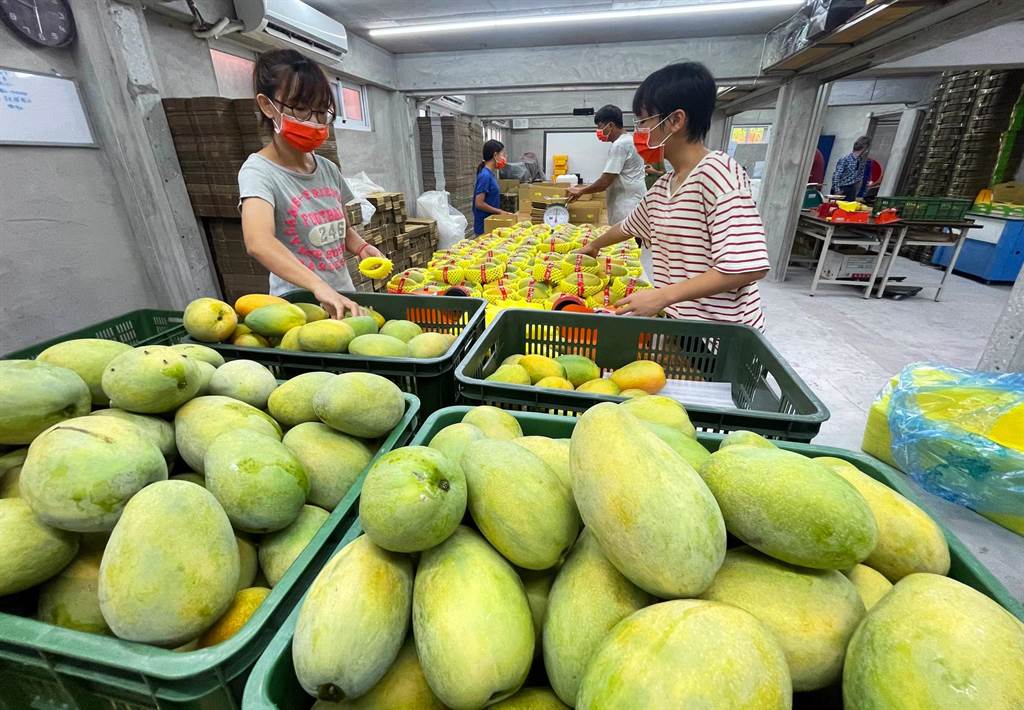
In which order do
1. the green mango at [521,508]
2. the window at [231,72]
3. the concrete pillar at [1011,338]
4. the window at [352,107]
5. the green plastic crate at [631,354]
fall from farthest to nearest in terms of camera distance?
1. the window at [352,107]
2. the window at [231,72]
3. the concrete pillar at [1011,338]
4. the green plastic crate at [631,354]
5. the green mango at [521,508]

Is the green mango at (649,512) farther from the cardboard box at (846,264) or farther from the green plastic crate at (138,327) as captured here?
the cardboard box at (846,264)

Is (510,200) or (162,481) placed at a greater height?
(162,481)

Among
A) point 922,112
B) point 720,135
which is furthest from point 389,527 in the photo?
point 720,135

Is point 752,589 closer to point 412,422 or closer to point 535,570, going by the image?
point 535,570

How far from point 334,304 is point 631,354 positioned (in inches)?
45.8

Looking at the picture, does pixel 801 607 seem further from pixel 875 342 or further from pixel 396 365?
pixel 875 342

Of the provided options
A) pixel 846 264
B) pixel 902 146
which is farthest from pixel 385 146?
pixel 902 146

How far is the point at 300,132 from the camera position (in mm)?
1955

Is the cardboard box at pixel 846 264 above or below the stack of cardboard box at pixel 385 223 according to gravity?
below

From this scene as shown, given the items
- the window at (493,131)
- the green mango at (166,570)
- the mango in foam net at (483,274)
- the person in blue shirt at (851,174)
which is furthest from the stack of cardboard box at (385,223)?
the window at (493,131)

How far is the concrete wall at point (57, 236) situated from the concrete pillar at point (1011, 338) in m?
5.86

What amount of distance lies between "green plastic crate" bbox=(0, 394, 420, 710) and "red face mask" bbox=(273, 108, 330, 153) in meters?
1.89

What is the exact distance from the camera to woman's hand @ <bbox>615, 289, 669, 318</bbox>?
1.72m

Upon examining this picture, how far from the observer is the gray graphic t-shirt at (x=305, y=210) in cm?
189
